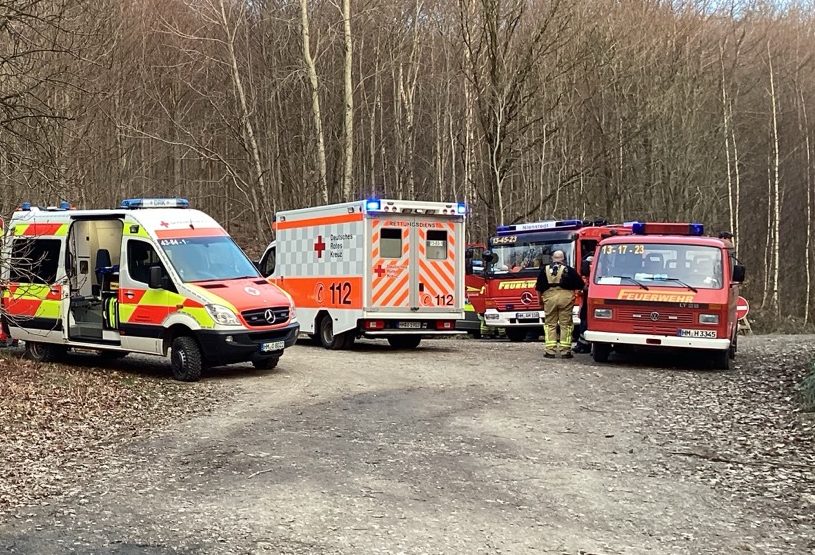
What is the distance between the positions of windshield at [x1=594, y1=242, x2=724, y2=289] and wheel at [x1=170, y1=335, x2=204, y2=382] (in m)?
6.72

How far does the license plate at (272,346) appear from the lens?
13.7m

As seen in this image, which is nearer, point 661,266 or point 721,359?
point 721,359

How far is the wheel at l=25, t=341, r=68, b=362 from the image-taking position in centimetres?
1608

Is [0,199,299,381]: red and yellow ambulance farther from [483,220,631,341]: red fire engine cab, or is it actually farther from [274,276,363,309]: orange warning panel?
[483,220,631,341]: red fire engine cab

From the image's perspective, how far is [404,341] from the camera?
19984mm

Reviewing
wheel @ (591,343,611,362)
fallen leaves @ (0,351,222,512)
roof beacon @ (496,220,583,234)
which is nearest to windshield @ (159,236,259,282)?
fallen leaves @ (0,351,222,512)

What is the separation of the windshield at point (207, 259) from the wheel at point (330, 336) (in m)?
4.11

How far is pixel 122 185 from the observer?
3531 centimetres

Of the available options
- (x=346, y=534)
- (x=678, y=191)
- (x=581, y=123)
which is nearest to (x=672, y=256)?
(x=346, y=534)

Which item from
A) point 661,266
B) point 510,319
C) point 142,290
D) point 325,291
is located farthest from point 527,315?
point 142,290

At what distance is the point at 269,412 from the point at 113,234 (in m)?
6.98

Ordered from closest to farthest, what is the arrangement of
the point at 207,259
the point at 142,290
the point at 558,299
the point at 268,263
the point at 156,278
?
the point at 156,278, the point at 142,290, the point at 207,259, the point at 558,299, the point at 268,263

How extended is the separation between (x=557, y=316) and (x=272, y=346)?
551 cm

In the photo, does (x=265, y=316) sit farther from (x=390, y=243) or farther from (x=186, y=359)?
(x=390, y=243)
